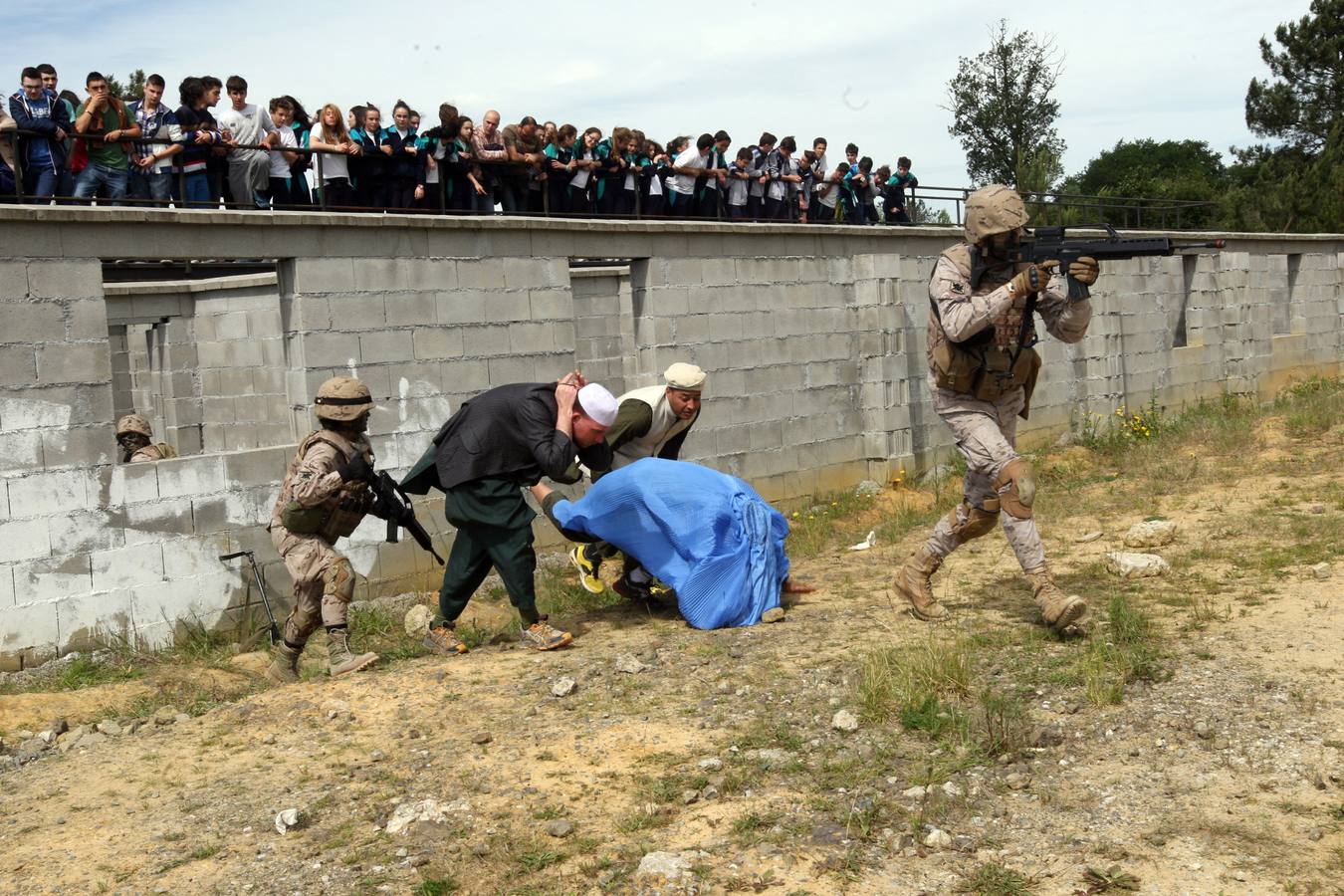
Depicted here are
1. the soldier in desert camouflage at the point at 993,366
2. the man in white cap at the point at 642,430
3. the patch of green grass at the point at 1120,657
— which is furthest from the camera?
the man in white cap at the point at 642,430

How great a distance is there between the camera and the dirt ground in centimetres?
411

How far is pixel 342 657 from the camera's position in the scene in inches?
268

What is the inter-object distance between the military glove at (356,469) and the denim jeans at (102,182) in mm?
3044

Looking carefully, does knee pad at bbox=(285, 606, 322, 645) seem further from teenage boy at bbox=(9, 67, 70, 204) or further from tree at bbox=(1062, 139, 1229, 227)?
tree at bbox=(1062, 139, 1229, 227)

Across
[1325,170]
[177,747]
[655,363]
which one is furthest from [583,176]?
[1325,170]

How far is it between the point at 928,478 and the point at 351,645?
7425 mm

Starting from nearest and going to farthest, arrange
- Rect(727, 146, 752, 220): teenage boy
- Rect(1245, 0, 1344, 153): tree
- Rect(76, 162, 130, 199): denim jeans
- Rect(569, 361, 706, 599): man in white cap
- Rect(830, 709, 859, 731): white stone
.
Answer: Rect(830, 709, 859, 731): white stone
Rect(569, 361, 706, 599): man in white cap
Rect(76, 162, 130, 199): denim jeans
Rect(727, 146, 752, 220): teenage boy
Rect(1245, 0, 1344, 153): tree

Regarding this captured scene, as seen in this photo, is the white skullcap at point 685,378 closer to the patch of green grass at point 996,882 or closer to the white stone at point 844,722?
the white stone at point 844,722

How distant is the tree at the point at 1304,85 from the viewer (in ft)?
145

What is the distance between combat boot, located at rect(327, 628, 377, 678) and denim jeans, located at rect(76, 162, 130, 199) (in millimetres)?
3472

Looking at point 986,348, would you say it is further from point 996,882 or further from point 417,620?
point 417,620

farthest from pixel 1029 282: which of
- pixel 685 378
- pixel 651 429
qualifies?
pixel 651 429

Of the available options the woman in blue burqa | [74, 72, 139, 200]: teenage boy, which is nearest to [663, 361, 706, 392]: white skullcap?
the woman in blue burqa

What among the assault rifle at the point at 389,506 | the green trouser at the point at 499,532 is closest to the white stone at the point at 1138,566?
the green trouser at the point at 499,532
